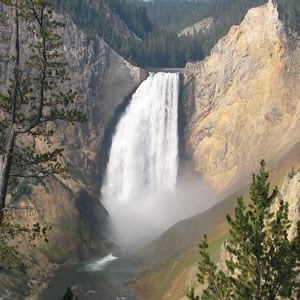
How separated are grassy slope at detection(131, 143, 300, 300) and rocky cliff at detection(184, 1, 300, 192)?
45.9 feet

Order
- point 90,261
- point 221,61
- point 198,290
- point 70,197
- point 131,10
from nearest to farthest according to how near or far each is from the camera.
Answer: point 198,290, point 90,261, point 70,197, point 221,61, point 131,10

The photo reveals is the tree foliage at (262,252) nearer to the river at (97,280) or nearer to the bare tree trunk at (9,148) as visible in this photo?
the bare tree trunk at (9,148)

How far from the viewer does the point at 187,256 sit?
180 feet

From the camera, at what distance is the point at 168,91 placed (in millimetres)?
92500

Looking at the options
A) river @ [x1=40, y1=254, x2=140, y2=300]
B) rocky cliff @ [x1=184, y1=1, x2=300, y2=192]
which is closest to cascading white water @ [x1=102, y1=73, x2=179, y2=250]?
rocky cliff @ [x1=184, y1=1, x2=300, y2=192]

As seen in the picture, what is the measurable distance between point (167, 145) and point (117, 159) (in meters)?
8.64

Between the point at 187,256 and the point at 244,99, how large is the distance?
35.8 meters

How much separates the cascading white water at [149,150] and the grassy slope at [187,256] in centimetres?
2538

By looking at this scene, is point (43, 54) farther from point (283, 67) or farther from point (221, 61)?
point (221, 61)

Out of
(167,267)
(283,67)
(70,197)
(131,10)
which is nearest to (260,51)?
(283,67)

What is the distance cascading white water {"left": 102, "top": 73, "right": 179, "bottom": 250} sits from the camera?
9138 centimetres

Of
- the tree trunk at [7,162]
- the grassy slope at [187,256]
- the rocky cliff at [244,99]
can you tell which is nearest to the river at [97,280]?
the grassy slope at [187,256]

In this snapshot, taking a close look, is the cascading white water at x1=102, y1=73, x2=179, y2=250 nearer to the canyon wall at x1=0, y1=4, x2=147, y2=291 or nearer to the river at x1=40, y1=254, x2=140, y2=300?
the canyon wall at x1=0, y1=4, x2=147, y2=291

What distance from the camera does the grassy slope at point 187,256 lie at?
166 ft
